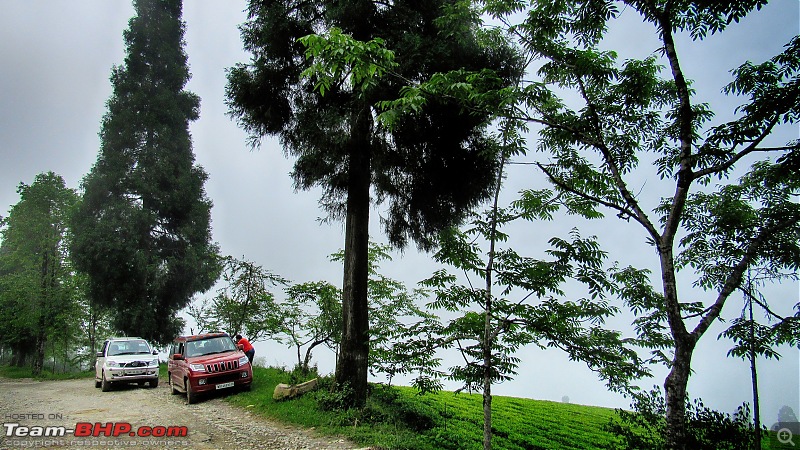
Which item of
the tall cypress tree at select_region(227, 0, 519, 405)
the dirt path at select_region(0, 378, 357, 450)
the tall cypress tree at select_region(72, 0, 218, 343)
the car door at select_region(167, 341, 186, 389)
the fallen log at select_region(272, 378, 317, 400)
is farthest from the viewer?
the tall cypress tree at select_region(72, 0, 218, 343)

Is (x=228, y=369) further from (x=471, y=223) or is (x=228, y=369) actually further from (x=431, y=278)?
(x=471, y=223)

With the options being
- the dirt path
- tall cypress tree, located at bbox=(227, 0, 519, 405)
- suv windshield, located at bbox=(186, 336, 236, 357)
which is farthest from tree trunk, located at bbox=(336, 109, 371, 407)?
suv windshield, located at bbox=(186, 336, 236, 357)

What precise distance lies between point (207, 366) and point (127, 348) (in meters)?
6.31

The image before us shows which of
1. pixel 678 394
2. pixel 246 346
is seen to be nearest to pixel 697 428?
pixel 678 394

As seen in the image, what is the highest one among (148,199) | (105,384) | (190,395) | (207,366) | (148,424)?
(148,199)

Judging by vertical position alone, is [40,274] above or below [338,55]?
below

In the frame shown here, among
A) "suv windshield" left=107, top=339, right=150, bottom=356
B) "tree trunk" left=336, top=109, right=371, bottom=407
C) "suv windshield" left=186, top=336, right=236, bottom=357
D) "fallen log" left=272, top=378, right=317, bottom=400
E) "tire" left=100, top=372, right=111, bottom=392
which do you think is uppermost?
"tree trunk" left=336, top=109, right=371, bottom=407

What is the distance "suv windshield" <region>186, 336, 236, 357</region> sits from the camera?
12.9 metres

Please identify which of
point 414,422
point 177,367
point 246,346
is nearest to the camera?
point 414,422

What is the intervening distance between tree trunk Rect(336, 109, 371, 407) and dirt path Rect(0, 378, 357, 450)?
1.82m

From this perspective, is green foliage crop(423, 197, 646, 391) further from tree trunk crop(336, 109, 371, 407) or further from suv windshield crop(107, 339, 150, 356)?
suv windshield crop(107, 339, 150, 356)

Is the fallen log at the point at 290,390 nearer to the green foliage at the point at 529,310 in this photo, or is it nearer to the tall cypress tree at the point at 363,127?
the tall cypress tree at the point at 363,127

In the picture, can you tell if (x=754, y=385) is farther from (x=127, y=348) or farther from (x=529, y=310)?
(x=127, y=348)

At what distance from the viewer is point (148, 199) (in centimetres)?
2202
